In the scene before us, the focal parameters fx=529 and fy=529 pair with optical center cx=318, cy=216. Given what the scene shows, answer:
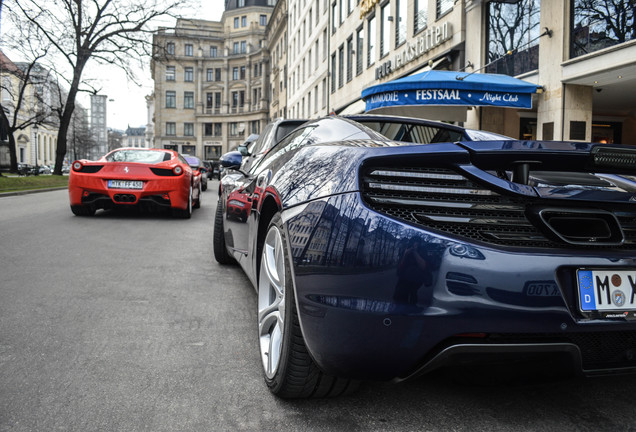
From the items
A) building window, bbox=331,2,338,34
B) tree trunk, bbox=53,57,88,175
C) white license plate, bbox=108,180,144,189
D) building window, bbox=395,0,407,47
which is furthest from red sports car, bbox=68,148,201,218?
building window, bbox=331,2,338,34

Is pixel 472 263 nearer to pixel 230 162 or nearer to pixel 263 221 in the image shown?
pixel 263 221

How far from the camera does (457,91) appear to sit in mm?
9250

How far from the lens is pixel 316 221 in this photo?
1.86 metres

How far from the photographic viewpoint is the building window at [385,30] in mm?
20938

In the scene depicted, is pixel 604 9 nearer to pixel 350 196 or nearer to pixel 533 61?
→ pixel 533 61

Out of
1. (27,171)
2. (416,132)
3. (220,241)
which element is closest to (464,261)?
(416,132)

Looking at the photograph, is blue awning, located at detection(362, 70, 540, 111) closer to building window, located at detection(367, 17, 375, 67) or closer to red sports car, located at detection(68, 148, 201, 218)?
red sports car, located at detection(68, 148, 201, 218)

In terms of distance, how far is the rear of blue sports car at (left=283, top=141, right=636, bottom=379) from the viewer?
1609 millimetres

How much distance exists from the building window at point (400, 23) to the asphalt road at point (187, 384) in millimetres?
17247

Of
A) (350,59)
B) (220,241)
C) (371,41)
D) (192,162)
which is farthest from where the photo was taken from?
(350,59)

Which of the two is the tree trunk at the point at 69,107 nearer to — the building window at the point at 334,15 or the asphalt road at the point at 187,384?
the building window at the point at 334,15

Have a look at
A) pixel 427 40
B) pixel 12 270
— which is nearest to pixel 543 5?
pixel 427 40

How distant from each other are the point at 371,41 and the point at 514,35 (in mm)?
11050

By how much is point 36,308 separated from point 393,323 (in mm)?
2741
